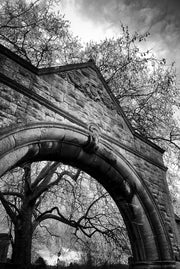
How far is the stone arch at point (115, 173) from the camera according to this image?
3.38 meters

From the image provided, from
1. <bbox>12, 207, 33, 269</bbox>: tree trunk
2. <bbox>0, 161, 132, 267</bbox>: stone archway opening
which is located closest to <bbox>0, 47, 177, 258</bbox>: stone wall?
<bbox>0, 161, 132, 267</bbox>: stone archway opening

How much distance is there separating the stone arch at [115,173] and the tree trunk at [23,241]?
3.61m

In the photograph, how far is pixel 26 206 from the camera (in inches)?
269

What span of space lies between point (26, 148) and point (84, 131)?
4.35ft

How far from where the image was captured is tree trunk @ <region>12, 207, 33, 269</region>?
5.98 m

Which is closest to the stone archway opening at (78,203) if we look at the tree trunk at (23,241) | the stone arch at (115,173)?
the tree trunk at (23,241)

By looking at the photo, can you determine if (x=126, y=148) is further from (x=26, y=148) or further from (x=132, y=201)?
(x=26, y=148)

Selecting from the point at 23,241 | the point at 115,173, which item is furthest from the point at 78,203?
the point at 115,173

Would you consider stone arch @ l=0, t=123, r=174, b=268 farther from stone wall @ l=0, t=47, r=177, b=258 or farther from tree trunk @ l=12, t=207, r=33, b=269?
tree trunk @ l=12, t=207, r=33, b=269

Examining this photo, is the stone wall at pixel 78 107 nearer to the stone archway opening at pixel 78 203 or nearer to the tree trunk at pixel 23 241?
the stone archway opening at pixel 78 203

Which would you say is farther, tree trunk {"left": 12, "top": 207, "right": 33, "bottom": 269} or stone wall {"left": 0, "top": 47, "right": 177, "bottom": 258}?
tree trunk {"left": 12, "top": 207, "right": 33, "bottom": 269}

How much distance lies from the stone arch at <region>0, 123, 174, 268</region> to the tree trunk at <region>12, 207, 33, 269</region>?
361 cm

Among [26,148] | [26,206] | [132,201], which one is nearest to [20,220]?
[26,206]

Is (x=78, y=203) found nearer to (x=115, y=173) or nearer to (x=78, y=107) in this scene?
(x=115, y=173)
